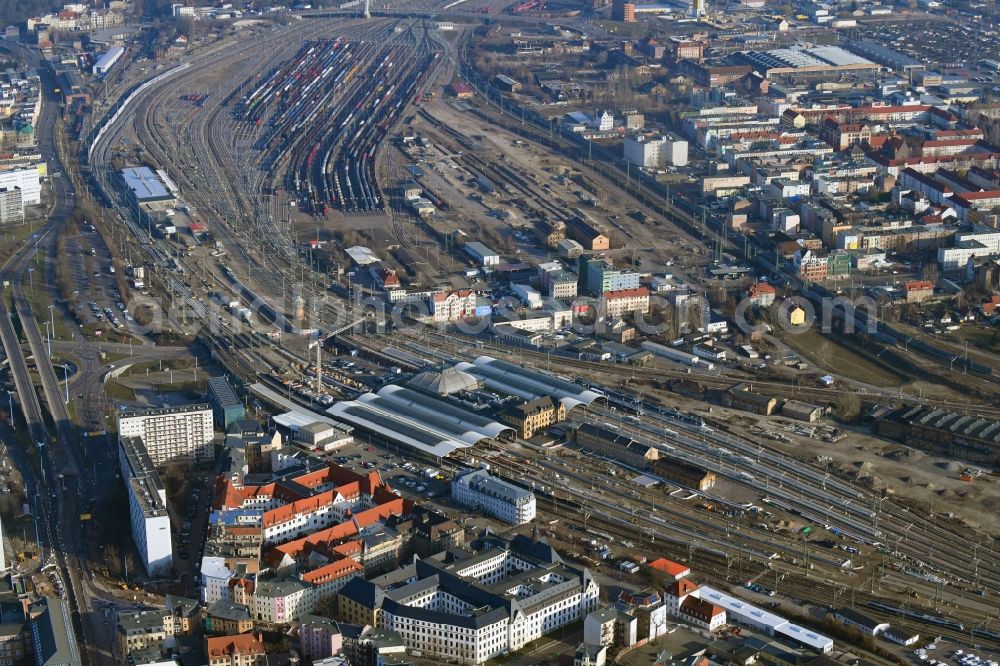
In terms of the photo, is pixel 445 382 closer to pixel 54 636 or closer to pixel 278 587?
pixel 278 587

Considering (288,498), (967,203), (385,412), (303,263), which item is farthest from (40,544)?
(967,203)

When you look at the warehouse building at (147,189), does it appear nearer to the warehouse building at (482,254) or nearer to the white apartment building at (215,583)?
the warehouse building at (482,254)

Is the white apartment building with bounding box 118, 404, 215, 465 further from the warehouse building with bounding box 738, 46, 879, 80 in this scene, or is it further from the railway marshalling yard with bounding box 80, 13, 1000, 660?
the warehouse building with bounding box 738, 46, 879, 80

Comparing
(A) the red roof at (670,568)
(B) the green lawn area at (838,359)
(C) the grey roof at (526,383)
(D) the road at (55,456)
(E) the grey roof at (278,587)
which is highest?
(E) the grey roof at (278,587)

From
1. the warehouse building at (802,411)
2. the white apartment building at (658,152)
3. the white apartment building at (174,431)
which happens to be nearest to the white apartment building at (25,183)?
the white apartment building at (658,152)

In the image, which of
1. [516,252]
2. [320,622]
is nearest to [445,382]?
[320,622]

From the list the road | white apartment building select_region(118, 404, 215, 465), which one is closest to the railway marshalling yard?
the road
